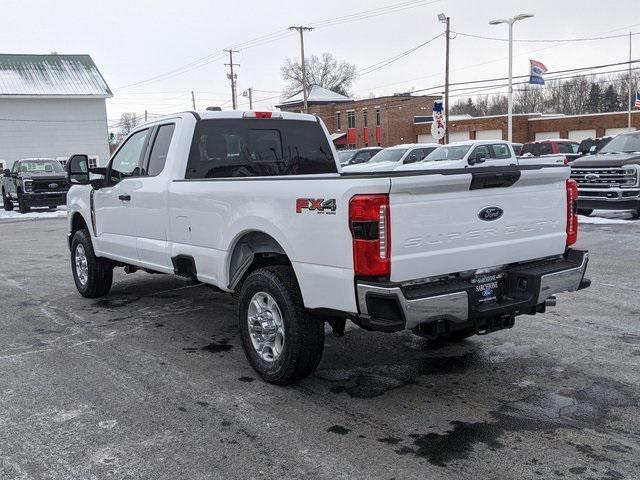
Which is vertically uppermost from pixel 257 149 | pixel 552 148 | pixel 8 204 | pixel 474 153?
pixel 552 148

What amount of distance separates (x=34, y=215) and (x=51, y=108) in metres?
18.3

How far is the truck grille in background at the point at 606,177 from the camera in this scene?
550 inches

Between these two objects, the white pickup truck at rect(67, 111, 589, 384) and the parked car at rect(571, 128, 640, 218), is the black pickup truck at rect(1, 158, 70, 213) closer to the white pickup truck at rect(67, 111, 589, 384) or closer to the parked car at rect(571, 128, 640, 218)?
the parked car at rect(571, 128, 640, 218)

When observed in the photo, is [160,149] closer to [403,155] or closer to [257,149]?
[257,149]

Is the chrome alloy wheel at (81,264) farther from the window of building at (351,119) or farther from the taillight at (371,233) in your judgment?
the window of building at (351,119)

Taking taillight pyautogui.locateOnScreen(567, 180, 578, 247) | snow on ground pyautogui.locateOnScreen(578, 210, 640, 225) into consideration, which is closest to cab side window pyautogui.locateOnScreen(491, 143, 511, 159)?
snow on ground pyautogui.locateOnScreen(578, 210, 640, 225)

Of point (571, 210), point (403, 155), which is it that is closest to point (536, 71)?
point (403, 155)

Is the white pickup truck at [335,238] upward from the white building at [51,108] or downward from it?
downward

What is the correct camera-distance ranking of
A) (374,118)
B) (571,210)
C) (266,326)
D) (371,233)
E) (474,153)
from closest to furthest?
1. (371,233)
2. (266,326)
3. (571,210)
4. (474,153)
5. (374,118)

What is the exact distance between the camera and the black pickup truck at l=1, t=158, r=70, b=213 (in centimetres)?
2292

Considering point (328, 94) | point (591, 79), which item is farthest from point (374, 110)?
point (591, 79)

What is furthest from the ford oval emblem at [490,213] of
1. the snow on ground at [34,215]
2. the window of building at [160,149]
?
the snow on ground at [34,215]

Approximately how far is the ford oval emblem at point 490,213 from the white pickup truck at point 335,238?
0.04ft

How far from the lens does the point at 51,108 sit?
38.8 meters
